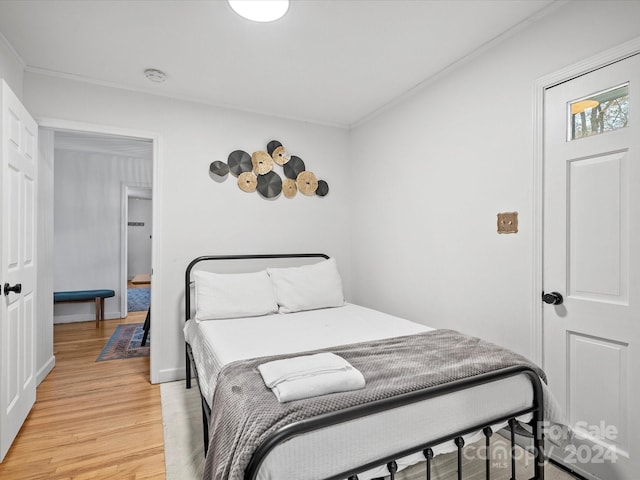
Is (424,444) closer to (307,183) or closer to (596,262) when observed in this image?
(596,262)

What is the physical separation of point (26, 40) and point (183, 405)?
2746 millimetres

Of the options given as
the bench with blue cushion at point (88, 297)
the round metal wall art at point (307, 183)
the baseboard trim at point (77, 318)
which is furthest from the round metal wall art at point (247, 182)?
the baseboard trim at point (77, 318)

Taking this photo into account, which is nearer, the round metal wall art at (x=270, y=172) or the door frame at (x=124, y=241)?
the round metal wall art at (x=270, y=172)

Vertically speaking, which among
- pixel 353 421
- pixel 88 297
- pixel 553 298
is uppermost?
pixel 553 298

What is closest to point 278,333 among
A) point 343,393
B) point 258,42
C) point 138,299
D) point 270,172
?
point 343,393

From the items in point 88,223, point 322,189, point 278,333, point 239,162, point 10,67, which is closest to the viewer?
point 278,333

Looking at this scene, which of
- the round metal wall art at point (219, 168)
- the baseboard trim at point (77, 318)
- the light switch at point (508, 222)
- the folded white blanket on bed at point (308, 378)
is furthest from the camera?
the baseboard trim at point (77, 318)

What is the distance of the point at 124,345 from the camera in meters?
4.12

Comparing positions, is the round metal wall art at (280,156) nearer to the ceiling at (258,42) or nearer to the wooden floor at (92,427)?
the ceiling at (258,42)

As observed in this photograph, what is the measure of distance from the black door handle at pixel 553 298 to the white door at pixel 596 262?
12mm

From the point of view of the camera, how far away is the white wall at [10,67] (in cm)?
227

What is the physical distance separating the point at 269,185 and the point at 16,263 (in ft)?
6.75

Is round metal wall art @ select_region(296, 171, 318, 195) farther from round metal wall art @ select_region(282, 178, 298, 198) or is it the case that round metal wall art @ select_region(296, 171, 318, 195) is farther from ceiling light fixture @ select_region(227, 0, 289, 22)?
ceiling light fixture @ select_region(227, 0, 289, 22)

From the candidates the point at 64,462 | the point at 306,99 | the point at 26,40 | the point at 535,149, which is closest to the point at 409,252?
the point at 535,149
